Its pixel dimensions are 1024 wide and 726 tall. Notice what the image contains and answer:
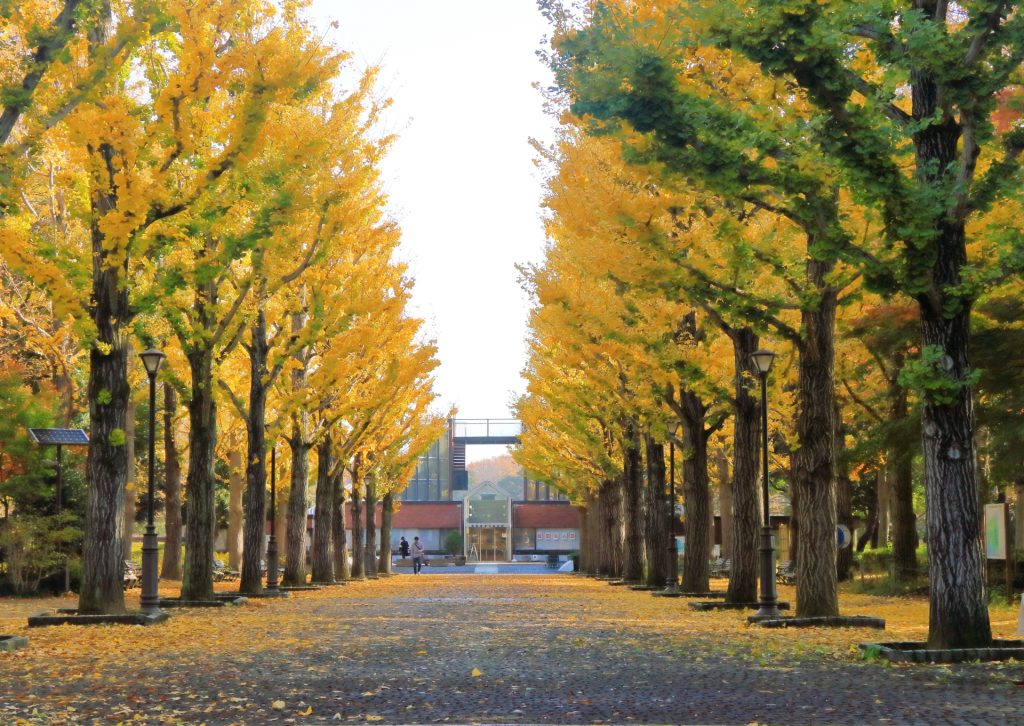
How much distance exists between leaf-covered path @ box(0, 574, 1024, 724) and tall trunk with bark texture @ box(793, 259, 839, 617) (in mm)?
1131

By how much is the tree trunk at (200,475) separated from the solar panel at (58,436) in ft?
21.1

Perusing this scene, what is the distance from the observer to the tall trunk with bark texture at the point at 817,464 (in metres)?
16.7

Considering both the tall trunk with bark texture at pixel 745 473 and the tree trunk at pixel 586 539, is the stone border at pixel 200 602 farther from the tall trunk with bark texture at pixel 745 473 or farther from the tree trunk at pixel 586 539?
the tree trunk at pixel 586 539

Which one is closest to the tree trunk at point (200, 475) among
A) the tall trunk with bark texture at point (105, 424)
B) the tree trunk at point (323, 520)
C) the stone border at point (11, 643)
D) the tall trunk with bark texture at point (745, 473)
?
the tall trunk with bark texture at point (105, 424)

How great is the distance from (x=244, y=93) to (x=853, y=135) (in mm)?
8879

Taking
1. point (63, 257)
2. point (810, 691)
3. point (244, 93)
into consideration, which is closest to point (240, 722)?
point (810, 691)

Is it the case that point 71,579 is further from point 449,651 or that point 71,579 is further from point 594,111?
point 594,111

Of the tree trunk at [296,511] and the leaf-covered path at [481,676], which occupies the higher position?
the tree trunk at [296,511]

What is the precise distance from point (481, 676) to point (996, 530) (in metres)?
8.88

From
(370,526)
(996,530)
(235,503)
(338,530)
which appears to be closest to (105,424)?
(996,530)

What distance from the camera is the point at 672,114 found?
41.6 ft

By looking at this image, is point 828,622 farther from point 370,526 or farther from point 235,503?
point 370,526

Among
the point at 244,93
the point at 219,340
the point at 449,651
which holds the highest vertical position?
the point at 244,93

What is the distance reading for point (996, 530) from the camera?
16938mm
